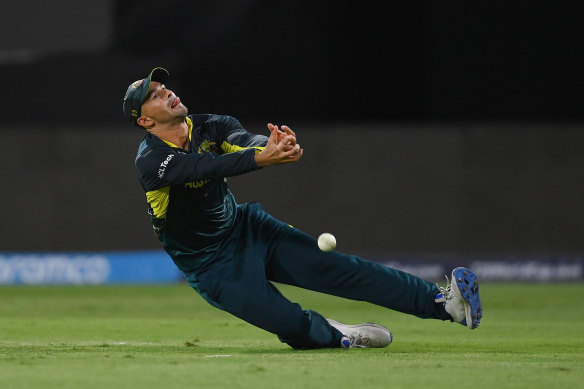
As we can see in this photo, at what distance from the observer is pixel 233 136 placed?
23.1 ft

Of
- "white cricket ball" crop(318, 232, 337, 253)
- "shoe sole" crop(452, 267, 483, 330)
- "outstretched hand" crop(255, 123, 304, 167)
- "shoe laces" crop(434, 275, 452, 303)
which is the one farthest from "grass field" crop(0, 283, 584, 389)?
"outstretched hand" crop(255, 123, 304, 167)

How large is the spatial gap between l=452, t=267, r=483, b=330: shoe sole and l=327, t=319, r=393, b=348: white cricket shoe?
63 cm

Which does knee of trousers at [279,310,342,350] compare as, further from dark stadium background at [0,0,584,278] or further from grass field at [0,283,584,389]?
dark stadium background at [0,0,584,278]

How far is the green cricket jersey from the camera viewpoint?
649 cm

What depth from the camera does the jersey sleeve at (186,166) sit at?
6.41 m

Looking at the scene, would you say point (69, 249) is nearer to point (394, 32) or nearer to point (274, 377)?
point (394, 32)

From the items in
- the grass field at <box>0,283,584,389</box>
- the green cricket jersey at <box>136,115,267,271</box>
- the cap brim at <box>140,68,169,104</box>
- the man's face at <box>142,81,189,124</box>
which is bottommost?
the grass field at <box>0,283,584,389</box>

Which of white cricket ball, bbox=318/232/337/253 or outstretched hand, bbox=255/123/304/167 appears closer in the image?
outstretched hand, bbox=255/123/304/167

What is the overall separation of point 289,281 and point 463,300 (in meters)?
1.10

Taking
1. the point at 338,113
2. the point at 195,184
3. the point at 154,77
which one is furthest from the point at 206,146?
the point at 338,113

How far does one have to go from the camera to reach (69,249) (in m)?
15.1

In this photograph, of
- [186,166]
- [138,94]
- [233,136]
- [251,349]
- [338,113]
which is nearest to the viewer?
[186,166]

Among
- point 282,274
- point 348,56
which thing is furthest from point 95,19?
point 282,274

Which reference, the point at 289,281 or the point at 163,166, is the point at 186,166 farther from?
the point at 289,281
